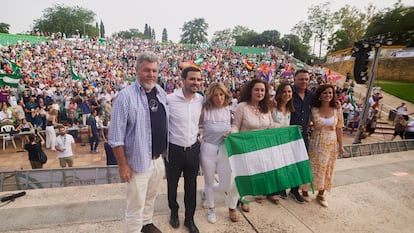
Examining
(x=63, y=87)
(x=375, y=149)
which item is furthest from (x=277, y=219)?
(x=63, y=87)

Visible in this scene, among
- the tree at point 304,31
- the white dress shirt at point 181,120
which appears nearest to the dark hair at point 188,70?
the white dress shirt at point 181,120

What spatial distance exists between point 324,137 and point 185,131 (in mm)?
2043

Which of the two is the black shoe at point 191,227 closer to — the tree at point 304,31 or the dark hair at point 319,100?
the dark hair at point 319,100

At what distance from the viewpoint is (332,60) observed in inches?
1271

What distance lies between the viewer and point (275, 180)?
A: 2959mm

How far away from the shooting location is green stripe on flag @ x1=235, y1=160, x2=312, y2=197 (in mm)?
2768

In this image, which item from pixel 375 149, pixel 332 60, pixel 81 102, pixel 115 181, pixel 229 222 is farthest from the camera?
pixel 332 60

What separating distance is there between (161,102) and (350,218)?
2.85m

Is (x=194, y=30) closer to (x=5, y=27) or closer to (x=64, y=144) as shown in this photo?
(x=5, y=27)

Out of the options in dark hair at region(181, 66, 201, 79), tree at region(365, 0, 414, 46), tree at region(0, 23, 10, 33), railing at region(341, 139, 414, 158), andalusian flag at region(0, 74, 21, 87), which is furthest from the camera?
tree at region(0, 23, 10, 33)

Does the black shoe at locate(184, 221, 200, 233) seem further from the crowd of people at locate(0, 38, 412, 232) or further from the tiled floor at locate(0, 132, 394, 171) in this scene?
the tiled floor at locate(0, 132, 394, 171)

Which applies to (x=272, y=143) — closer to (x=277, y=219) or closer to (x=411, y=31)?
(x=277, y=219)

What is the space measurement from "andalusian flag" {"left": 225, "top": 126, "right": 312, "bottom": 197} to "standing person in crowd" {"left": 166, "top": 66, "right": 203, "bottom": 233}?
17.5 inches

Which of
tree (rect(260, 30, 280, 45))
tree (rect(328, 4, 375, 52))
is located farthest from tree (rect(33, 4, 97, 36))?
tree (rect(328, 4, 375, 52))
